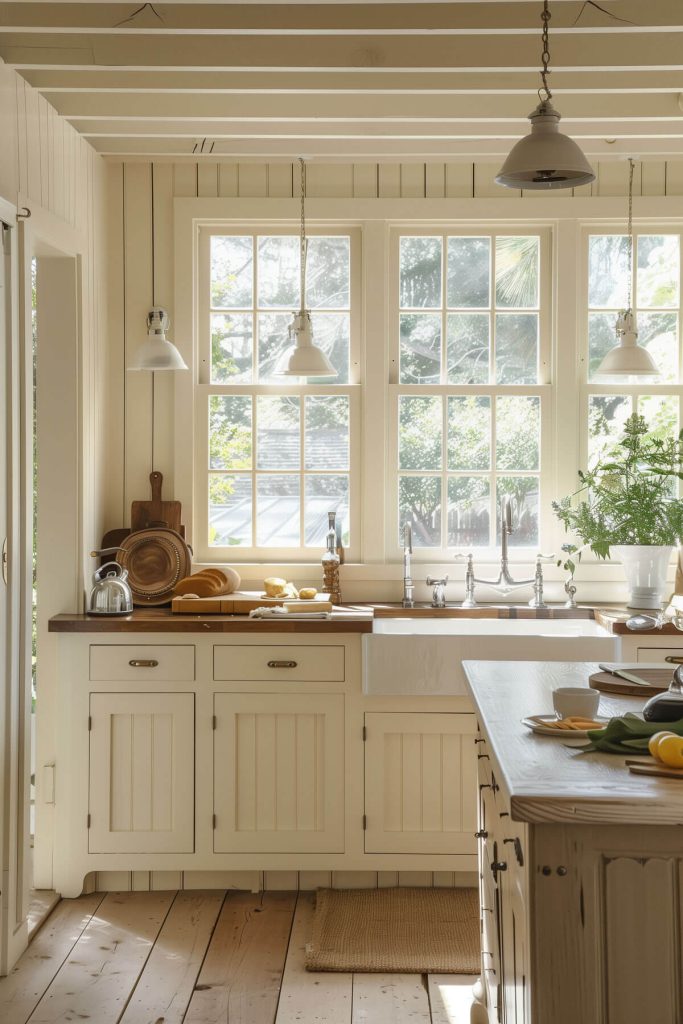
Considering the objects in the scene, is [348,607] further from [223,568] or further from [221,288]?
[221,288]

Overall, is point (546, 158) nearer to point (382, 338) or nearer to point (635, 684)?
point (635, 684)

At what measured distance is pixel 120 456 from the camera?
15.7 ft

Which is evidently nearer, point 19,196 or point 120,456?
point 19,196

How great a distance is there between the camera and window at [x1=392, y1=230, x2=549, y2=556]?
4.88 m

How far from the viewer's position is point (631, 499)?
173 inches

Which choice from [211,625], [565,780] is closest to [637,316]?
[211,625]

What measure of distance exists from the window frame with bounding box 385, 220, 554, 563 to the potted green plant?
0.90 feet

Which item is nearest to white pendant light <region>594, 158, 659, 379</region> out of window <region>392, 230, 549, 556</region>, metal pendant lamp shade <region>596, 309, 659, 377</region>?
metal pendant lamp shade <region>596, 309, 659, 377</region>

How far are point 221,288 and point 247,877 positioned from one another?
2554mm

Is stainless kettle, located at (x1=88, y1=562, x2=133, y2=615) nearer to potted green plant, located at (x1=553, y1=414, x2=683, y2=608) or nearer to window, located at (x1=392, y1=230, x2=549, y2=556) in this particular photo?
window, located at (x1=392, y1=230, x2=549, y2=556)

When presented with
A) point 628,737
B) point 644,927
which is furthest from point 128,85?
point 644,927

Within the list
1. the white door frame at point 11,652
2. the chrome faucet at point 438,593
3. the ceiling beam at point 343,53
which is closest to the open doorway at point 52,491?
the white door frame at point 11,652

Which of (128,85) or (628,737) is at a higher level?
(128,85)

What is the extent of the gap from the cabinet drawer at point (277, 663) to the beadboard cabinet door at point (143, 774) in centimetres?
19
